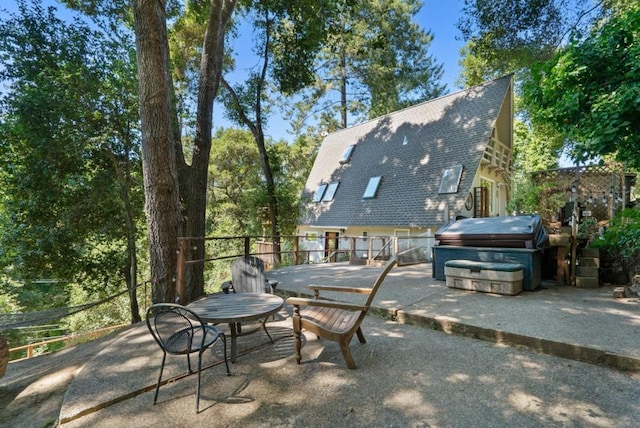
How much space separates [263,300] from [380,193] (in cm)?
1012

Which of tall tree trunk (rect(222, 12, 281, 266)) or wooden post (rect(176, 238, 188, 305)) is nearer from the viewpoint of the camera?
wooden post (rect(176, 238, 188, 305))

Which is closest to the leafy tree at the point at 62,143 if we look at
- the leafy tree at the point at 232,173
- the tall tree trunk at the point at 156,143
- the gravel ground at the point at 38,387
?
the tall tree trunk at the point at 156,143

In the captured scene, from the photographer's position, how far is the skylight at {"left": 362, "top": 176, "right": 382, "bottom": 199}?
12684 millimetres

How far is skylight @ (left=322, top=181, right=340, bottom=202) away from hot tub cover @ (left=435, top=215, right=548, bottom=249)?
916 cm

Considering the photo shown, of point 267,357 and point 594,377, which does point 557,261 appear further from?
point 267,357

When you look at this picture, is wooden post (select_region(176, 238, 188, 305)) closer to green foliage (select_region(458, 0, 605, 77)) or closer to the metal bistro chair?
the metal bistro chair

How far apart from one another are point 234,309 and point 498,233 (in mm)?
4377

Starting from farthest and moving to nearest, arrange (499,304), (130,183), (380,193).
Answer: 1. (380,193)
2. (130,183)
3. (499,304)

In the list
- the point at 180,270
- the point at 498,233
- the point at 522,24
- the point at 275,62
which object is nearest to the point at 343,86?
the point at 275,62

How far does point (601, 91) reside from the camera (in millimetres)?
4027

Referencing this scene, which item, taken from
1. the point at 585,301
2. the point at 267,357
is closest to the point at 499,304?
the point at 585,301

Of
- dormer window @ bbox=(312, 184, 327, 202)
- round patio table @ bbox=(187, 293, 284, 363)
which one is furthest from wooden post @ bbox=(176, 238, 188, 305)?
dormer window @ bbox=(312, 184, 327, 202)

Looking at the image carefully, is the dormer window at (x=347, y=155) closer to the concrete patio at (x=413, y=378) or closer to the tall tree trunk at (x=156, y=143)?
the tall tree trunk at (x=156, y=143)

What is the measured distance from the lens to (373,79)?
53.1 feet
